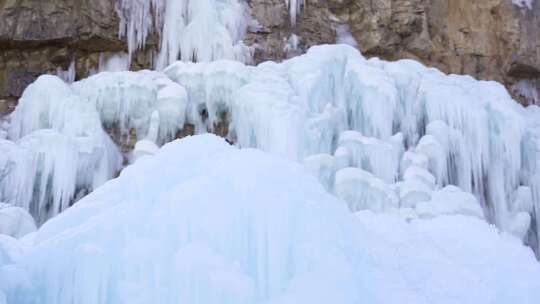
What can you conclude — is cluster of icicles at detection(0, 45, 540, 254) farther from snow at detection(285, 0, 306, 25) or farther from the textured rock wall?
snow at detection(285, 0, 306, 25)

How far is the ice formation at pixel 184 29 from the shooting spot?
1071cm

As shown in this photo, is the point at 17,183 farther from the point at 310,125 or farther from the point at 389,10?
the point at 389,10

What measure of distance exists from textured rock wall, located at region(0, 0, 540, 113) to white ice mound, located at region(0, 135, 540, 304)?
5.77 meters

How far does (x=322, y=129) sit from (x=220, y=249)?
15.3ft

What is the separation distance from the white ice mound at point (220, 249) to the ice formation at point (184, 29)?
18.4 ft

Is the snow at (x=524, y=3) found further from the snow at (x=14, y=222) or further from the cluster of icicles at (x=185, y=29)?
the snow at (x=14, y=222)

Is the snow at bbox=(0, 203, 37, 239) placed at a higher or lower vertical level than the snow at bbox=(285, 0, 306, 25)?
lower

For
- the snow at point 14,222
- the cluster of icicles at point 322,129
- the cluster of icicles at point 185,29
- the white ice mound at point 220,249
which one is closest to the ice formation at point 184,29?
the cluster of icicles at point 185,29

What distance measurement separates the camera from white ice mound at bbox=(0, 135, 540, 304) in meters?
4.36

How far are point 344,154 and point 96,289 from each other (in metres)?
4.72

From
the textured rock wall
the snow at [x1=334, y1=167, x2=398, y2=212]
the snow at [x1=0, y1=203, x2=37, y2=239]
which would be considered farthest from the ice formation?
the snow at [x1=0, y1=203, x2=37, y2=239]

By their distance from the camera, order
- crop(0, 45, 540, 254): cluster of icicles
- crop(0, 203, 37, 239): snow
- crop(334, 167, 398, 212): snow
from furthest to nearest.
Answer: crop(0, 45, 540, 254): cluster of icicles < crop(334, 167, 398, 212): snow < crop(0, 203, 37, 239): snow

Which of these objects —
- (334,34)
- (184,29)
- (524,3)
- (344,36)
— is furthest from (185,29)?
(524,3)

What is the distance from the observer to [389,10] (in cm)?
1146
